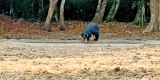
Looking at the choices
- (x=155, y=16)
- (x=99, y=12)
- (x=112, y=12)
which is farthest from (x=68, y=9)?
(x=155, y=16)

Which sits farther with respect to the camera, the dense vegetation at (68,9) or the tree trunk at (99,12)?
the dense vegetation at (68,9)

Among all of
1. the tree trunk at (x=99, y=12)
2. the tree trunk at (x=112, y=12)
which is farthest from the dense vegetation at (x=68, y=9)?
the tree trunk at (x=99, y=12)

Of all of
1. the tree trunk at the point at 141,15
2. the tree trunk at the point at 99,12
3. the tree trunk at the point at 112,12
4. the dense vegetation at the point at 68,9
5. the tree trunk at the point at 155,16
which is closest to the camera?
the tree trunk at the point at 155,16

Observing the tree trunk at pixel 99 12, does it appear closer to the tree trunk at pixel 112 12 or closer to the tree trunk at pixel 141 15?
the tree trunk at pixel 112 12

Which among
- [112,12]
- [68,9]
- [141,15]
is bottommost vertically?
[141,15]

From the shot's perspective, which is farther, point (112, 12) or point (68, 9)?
point (68, 9)

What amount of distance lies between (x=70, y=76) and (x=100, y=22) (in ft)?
93.2

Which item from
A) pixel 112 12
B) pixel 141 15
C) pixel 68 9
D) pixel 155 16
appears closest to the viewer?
pixel 155 16

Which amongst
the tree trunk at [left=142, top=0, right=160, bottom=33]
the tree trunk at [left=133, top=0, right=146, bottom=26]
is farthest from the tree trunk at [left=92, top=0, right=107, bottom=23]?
the tree trunk at [left=142, top=0, right=160, bottom=33]

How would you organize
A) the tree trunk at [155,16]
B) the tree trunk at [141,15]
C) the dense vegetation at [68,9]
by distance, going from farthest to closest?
the dense vegetation at [68,9] → the tree trunk at [141,15] → the tree trunk at [155,16]

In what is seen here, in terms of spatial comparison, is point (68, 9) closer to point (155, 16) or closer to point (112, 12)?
point (112, 12)

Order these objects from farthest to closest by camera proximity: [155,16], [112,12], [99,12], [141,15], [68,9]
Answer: [68,9] < [112,12] < [99,12] < [141,15] < [155,16]

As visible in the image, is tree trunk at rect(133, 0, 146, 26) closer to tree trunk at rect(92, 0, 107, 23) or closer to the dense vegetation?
the dense vegetation

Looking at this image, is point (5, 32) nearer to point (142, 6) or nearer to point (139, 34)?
point (139, 34)
